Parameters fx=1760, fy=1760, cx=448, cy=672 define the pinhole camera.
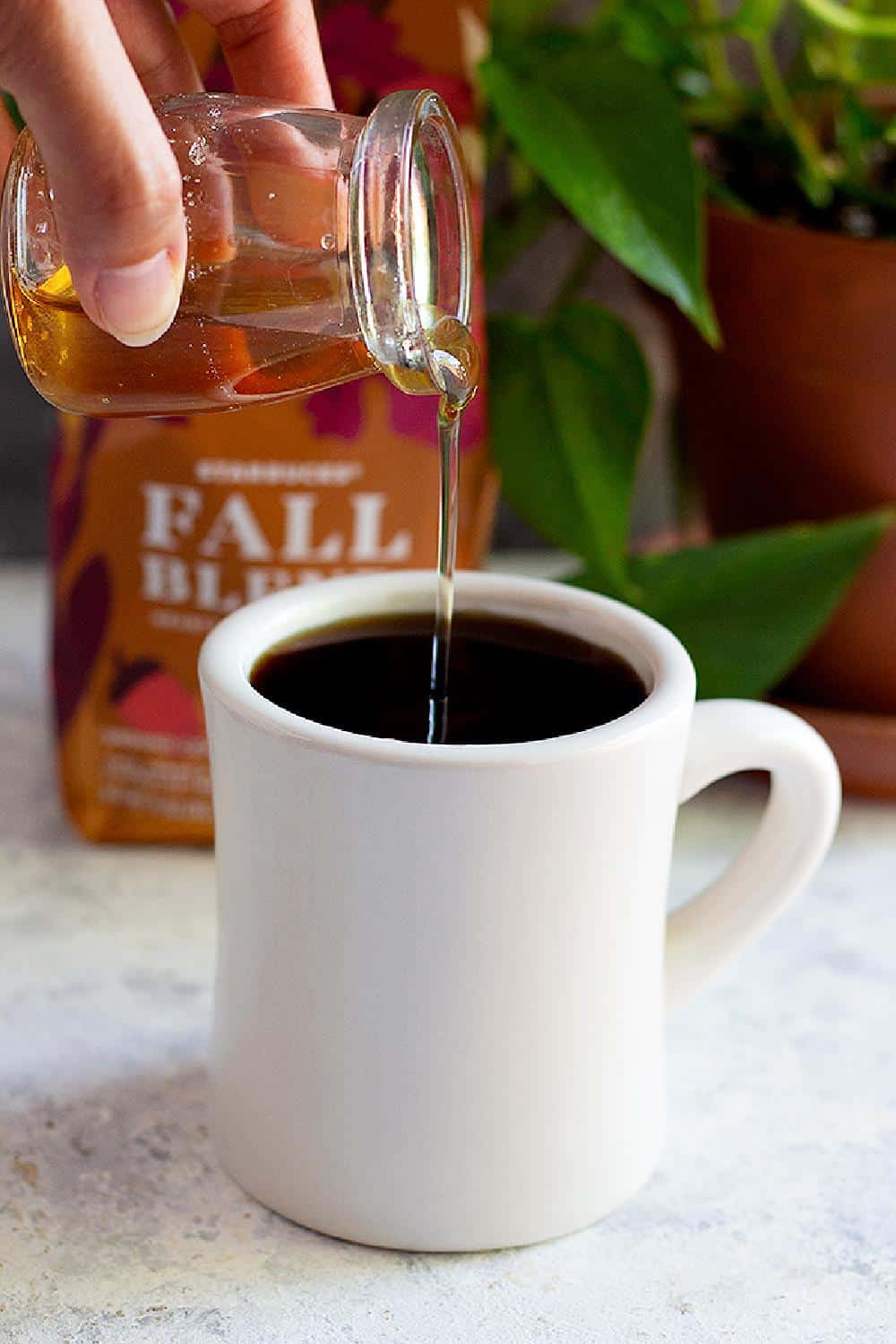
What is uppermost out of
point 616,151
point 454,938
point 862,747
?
point 616,151

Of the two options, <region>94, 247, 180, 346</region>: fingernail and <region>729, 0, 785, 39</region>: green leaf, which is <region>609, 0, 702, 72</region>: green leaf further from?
<region>94, 247, 180, 346</region>: fingernail

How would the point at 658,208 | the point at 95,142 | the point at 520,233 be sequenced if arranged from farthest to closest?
the point at 520,233
the point at 658,208
the point at 95,142

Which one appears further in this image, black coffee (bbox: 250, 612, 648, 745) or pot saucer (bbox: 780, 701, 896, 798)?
pot saucer (bbox: 780, 701, 896, 798)

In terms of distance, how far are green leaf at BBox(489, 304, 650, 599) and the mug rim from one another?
0.19 m

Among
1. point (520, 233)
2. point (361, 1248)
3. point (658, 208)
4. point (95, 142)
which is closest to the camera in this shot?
point (95, 142)

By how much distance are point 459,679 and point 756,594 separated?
22 cm

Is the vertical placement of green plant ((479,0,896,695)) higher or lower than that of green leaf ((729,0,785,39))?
lower

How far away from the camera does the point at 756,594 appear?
2.15 ft

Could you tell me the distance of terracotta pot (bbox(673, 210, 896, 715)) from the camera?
0.64m

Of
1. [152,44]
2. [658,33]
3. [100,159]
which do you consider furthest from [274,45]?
[658,33]

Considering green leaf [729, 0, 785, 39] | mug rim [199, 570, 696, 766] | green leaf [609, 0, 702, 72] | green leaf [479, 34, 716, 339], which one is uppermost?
green leaf [729, 0, 785, 39]

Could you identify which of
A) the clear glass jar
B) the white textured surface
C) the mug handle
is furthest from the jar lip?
the white textured surface

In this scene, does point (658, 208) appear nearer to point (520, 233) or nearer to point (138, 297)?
point (520, 233)

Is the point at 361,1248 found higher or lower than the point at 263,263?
lower
